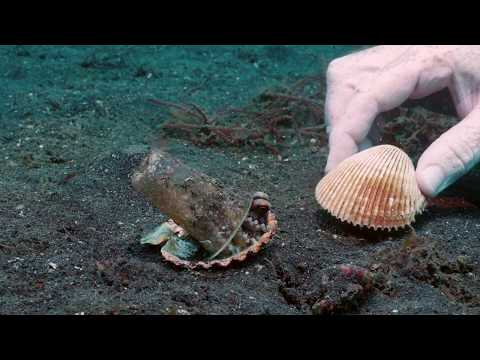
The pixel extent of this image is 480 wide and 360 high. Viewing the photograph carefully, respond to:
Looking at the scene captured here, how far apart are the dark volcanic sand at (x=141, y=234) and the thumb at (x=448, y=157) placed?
0.30 metres

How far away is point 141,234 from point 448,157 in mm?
1908

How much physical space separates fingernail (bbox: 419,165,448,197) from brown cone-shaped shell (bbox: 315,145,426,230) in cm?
6

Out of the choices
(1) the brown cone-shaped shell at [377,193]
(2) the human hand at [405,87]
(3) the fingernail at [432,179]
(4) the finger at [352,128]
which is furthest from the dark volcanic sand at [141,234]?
(2) the human hand at [405,87]

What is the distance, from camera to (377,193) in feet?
10.00

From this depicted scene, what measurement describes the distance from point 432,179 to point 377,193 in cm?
34

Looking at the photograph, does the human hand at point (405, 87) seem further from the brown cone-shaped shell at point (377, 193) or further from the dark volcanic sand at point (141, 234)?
the dark volcanic sand at point (141, 234)

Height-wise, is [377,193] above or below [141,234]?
above

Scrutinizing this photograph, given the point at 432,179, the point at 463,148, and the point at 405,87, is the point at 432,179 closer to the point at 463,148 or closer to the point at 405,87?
the point at 463,148

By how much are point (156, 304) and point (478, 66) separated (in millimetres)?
2641

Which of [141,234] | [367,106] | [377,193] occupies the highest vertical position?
[367,106]

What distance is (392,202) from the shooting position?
9.88ft

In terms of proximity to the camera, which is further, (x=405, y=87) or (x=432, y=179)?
(x=405, y=87)

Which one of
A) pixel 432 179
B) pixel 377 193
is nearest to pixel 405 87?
pixel 432 179
